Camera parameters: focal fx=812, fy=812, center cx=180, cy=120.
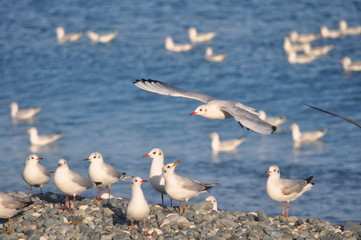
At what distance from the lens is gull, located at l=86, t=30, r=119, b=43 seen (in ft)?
85.3

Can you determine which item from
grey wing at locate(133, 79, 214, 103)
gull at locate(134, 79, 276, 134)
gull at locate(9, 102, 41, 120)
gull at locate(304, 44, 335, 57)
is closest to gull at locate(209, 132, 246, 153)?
gull at locate(134, 79, 276, 134)

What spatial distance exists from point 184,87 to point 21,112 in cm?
474

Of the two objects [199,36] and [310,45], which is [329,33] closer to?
[310,45]

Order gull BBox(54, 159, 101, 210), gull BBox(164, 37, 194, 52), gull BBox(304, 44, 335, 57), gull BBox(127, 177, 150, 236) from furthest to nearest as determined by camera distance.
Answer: gull BBox(164, 37, 194, 52), gull BBox(304, 44, 335, 57), gull BBox(54, 159, 101, 210), gull BBox(127, 177, 150, 236)

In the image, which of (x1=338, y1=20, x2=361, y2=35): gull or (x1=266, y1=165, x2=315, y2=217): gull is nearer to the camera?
(x1=266, y1=165, x2=315, y2=217): gull

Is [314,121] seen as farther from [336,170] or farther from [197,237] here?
[197,237]

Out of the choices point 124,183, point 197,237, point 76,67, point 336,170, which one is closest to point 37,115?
point 76,67

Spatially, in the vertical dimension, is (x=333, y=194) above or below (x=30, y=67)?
below

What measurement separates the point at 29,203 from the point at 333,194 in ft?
17.4

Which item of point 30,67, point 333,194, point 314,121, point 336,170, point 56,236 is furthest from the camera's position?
point 30,67

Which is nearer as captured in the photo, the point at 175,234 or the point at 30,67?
the point at 175,234

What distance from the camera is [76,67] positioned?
23.4 metres

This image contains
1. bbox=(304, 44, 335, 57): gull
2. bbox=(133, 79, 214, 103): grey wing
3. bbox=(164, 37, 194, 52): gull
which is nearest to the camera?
bbox=(133, 79, 214, 103): grey wing

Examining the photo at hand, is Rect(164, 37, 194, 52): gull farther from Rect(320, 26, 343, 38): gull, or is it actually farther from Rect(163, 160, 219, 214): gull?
Rect(163, 160, 219, 214): gull
